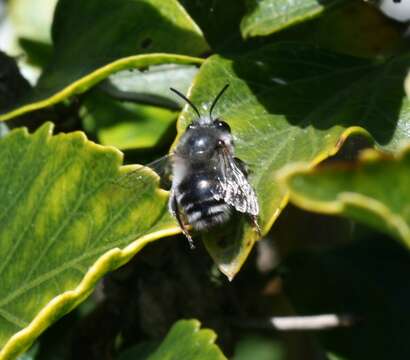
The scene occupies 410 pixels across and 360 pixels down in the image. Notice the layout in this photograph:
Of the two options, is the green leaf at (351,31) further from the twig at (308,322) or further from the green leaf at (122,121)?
the twig at (308,322)

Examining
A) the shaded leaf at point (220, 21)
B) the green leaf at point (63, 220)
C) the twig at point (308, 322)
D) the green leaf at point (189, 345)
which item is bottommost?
the twig at point (308, 322)

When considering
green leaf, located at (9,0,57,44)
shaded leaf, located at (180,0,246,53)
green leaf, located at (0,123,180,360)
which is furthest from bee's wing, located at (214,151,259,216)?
green leaf, located at (9,0,57,44)

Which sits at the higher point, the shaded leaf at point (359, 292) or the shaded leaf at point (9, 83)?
the shaded leaf at point (9, 83)

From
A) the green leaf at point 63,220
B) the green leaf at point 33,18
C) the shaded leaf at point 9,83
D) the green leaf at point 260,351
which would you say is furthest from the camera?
the green leaf at point 260,351

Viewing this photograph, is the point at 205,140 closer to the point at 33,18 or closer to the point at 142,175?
the point at 142,175

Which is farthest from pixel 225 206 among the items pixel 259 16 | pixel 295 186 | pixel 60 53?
pixel 295 186

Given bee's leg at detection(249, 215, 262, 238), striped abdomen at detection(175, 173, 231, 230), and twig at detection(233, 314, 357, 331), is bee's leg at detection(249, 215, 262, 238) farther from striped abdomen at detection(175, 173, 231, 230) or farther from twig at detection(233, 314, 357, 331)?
twig at detection(233, 314, 357, 331)

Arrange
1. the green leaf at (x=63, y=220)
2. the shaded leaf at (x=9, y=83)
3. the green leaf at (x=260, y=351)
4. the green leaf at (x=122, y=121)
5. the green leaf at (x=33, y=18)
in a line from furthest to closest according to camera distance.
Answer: the green leaf at (x=260, y=351), the green leaf at (x=33, y=18), the green leaf at (x=122, y=121), the shaded leaf at (x=9, y=83), the green leaf at (x=63, y=220)

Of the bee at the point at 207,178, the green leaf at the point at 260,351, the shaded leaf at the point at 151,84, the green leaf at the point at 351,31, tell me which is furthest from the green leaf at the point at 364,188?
the green leaf at the point at 260,351
